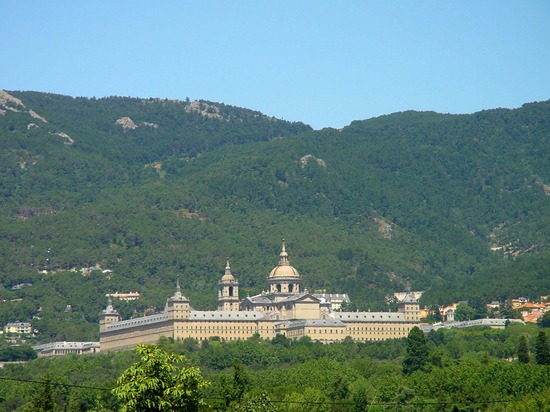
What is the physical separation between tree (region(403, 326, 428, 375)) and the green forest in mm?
85

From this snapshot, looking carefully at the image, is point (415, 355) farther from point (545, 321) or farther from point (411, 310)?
point (411, 310)

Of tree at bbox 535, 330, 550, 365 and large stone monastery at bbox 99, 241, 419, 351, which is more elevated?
large stone monastery at bbox 99, 241, 419, 351

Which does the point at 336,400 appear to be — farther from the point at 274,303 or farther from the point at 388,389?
the point at 274,303

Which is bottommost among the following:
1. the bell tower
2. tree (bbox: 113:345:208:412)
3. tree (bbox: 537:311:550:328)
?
tree (bbox: 113:345:208:412)

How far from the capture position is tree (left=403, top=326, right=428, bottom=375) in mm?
144125

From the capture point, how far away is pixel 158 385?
Result: 186 feet

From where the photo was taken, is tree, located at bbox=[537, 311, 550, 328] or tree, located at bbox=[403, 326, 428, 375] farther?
tree, located at bbox=[537, 311, 550, 328]

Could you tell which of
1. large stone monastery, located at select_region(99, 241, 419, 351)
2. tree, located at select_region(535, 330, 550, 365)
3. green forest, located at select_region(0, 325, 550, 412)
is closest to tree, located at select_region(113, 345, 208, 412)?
green forest, located at select_region(0, 325, 550, 412)

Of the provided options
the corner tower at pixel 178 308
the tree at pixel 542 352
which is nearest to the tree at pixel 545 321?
the corner tower at pixel 178 308

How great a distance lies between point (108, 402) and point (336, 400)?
53.5 ft

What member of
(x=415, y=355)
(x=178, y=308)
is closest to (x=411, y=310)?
(x=178, y=308)

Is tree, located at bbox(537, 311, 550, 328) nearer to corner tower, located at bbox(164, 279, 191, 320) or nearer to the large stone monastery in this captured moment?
the large stone monastery

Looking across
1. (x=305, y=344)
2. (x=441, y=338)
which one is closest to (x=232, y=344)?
(x=305, y=344)

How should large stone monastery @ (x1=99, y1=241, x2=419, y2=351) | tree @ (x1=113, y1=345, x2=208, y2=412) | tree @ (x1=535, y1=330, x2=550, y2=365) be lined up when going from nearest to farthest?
tree @ (x1=113, y1=345, x2=208, y2=412) → tree @ (x1=535, y1=330, x2=550, y2=365) → large stone monastery @ (x1=99, y1=241, x2=419, y2=351)
